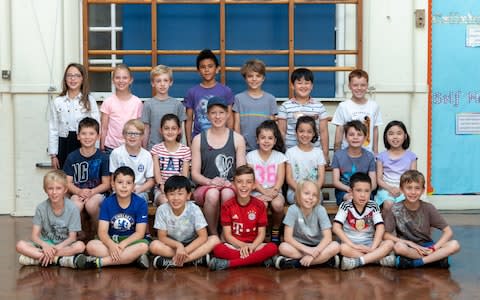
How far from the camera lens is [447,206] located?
832 centimetres

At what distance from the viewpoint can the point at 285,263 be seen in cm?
Answer: 605

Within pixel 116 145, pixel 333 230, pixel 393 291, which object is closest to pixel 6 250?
pixel 116 145

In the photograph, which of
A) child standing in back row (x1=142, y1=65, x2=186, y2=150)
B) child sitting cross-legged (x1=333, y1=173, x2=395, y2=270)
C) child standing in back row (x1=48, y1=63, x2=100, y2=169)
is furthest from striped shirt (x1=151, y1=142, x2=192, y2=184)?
child sitting cross-legged (x1=333, y1=173, x2=395, y2=270)

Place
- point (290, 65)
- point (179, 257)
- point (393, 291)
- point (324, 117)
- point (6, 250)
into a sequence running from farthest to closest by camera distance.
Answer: point (290, 65), point (324, 117), point (6, 250), point (179, 257), point (393, 291)

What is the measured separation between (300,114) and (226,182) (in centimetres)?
102

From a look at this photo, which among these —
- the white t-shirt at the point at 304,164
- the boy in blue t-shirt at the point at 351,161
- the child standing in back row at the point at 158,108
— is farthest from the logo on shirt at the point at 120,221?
the boy in blue t-shirt at the point at 351,161

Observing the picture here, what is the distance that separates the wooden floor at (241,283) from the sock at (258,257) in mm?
67

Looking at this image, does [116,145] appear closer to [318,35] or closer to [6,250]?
[6,250]

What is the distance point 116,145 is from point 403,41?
3.06m

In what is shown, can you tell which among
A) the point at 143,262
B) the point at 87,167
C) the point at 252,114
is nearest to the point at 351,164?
the point at 252,114

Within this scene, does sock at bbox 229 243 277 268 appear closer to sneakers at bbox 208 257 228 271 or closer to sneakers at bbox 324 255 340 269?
sneakers at bbox 208 257 228 271

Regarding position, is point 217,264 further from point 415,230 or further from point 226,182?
point 415,230

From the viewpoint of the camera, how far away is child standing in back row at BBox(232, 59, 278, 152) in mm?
7105

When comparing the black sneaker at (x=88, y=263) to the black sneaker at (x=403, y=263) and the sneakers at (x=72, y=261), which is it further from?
the black sneaker at (x=403, y=263)
